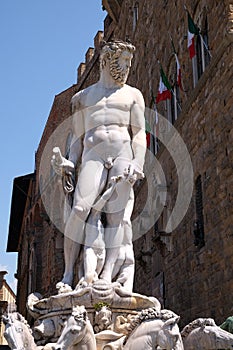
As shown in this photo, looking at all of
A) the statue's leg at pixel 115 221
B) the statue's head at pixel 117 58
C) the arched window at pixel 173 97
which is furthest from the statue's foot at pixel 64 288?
the arched window at pixel 173 97

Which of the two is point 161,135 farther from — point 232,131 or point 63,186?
point 63,186

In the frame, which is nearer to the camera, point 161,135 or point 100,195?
point 100,195

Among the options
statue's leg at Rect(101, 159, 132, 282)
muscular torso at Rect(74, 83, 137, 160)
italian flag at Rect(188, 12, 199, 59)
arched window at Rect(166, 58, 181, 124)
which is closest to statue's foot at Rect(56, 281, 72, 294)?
statue's leg at Rect(101, 159, 132, 282)

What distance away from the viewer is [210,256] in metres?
10.2

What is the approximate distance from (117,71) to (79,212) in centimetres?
163

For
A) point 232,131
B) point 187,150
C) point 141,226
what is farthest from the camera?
point 141,226

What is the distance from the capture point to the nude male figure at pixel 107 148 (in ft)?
18.4

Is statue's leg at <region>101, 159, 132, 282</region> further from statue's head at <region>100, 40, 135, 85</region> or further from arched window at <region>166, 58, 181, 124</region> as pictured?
arched window at <region>166, 58, 181, 124</region>

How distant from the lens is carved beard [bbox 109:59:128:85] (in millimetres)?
6176

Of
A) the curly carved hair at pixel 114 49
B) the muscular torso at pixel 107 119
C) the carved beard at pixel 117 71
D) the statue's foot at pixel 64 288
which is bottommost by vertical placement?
the statue's foot at pixel 64 288

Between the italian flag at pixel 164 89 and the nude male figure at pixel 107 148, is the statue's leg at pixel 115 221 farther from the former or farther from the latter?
the italian flag at pixel 164 89

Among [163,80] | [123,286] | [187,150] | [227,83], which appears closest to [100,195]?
[123,286]

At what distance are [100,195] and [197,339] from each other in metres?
1.81

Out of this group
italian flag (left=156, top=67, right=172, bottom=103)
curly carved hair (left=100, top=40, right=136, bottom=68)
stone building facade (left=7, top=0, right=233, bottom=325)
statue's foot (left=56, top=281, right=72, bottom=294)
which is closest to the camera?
statue's foot (left=56, top=281, right=72, bottom=294)
